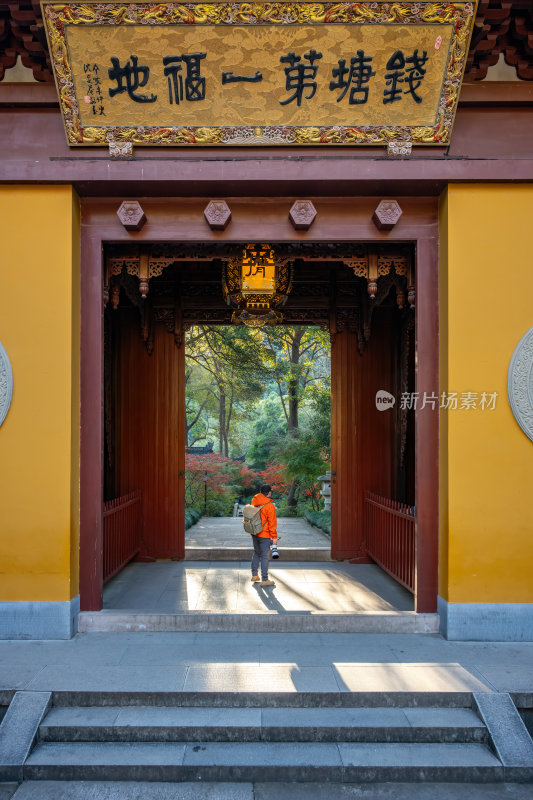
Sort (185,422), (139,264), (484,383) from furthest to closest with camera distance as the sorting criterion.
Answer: (185,422) < (139,264) < (484,383)

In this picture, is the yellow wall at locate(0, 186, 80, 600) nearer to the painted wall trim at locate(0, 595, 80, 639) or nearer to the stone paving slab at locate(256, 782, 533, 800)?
the painted wall trim at locate(0, 595, 80, 639)

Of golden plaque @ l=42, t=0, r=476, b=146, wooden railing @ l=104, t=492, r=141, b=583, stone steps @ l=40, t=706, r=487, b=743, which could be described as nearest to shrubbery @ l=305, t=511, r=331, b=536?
wooden railing @ l=104, t=492, r=141, b=583

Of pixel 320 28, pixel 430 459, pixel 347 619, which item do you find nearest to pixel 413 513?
pixel 430 459

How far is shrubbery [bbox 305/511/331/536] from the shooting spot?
10.2 meters

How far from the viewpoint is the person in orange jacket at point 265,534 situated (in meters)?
5.77

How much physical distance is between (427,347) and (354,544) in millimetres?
3516

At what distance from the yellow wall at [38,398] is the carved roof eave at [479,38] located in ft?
3.42

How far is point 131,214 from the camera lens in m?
4.59

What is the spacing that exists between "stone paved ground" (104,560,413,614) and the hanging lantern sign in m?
3.18

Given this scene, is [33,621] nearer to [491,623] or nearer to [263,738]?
[263,738]

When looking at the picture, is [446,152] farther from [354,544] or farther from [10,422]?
[354,544]

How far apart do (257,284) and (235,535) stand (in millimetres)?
5568

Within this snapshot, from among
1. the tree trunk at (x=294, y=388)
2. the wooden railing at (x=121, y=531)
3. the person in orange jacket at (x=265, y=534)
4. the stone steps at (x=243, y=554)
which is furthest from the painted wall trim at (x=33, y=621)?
the tree trunk at (x=294, y=388)

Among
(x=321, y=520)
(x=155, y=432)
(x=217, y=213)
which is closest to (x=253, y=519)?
(x=155, y=432)
